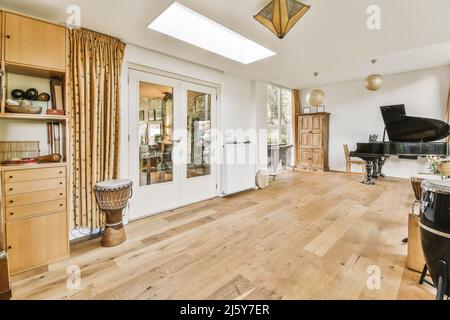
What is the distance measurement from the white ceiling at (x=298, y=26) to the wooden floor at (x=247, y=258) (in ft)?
7.95

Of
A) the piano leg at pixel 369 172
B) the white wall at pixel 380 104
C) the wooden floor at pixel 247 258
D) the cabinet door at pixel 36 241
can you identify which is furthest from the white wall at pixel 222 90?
the white wall at pixel 380 104

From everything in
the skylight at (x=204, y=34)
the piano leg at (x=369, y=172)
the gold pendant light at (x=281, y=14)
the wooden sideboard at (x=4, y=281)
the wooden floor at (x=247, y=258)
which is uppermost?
the skylight at (x=204, y=34)

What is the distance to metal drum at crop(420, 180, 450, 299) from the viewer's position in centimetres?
121

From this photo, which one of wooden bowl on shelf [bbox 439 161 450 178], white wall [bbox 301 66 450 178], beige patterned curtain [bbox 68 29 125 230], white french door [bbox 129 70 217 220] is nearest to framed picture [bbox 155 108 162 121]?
white french door [bbox 129 70 217 220]

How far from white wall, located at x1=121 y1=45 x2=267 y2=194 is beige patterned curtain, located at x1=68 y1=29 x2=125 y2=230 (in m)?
0.20

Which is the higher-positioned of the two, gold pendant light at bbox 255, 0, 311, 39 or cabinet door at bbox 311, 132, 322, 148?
gold pendant light at bbox 255, 0, 311, 39

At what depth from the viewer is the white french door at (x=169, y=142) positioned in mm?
3061

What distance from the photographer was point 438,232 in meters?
1.24

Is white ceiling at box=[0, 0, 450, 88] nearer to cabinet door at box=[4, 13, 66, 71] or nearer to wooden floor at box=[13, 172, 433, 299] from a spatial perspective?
cabinet door at box=[4, 13, 66, 71]

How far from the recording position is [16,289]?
1681 millimetres

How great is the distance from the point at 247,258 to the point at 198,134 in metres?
2.40

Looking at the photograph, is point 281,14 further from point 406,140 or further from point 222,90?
point 406,140

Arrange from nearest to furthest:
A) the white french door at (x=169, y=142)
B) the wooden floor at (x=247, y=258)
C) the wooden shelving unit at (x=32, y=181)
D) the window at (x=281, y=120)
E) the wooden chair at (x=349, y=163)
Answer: the wooden floor at (x=247, y=258) < the wooden shelving unit at (x=32, y=181) < the white french door at (x=169, y=142) < the wooden chair at (x=349, y=163) < the window at (x=281, y=120)

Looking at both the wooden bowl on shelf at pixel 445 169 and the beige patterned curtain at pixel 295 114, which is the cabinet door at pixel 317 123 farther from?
the wooden bowl on shelf at pixel 445 169
